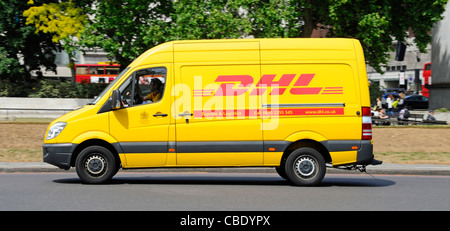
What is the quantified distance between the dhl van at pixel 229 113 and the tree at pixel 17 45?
953 inches

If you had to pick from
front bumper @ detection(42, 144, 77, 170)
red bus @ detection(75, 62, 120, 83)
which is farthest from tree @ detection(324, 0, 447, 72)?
red bus @ detection(75, 62, 120, 83)

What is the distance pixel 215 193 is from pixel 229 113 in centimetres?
146

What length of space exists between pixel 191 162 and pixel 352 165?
298 cm

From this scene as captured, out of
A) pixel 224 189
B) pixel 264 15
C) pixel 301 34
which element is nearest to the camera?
pixel 224 189

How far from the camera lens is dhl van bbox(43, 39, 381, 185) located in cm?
1088

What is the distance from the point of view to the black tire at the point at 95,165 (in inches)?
432

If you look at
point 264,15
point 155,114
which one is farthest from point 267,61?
point 264,15

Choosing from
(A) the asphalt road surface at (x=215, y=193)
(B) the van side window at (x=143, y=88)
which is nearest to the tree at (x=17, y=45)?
(A) the asphalt road surface at (x=215, y=193)

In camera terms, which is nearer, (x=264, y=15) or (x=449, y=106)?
(x=264, y=15)

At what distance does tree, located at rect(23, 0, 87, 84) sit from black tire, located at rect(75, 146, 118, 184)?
1867 centimetres

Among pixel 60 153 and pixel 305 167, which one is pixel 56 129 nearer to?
pixel 60 153

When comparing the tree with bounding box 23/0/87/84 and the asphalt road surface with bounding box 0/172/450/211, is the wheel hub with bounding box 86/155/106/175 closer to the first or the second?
the asphalt road surface with bounding box 0/172/450/211

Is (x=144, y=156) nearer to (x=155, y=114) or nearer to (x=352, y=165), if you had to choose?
(x=155, y=114)

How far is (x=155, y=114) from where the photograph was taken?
10.9m
